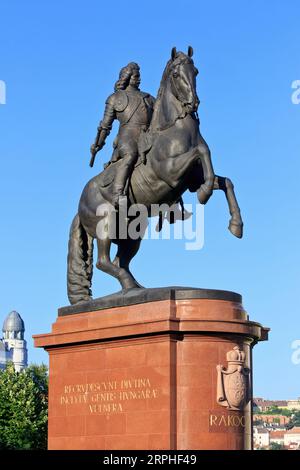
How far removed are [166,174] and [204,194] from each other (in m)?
0.89

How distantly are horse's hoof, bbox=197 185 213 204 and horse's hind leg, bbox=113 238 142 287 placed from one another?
2384 millimetres

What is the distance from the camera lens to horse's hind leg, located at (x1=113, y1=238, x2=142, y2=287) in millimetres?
25016

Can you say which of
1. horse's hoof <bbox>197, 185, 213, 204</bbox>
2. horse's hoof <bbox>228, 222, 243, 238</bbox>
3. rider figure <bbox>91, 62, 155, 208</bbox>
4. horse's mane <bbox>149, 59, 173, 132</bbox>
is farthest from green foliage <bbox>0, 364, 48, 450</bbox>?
horse's hoof <bbox>228, 222, 243, 238</bbox>

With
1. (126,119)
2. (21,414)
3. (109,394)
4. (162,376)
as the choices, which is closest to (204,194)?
(126,119)

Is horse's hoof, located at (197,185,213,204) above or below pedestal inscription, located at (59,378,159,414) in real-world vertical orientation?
above

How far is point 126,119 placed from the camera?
81.4ft

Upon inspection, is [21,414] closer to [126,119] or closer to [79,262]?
[79,262]

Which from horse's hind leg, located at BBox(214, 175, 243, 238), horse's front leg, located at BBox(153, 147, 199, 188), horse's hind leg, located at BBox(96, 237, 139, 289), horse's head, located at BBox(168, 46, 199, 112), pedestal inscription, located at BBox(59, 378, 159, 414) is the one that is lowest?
pedestal inscription, located at BBox(59, 378, 159, 414)

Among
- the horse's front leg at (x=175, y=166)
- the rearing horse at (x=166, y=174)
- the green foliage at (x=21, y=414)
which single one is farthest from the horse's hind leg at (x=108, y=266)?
the green foliage at (x=21, y=414)

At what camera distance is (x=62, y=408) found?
24.0 m

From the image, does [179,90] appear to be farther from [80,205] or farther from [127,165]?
[80,205]

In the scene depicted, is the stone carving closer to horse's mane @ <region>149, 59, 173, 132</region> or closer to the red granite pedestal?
the red granite pedestal

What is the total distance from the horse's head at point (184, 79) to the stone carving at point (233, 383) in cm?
497

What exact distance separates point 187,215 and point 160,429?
5058 mm
